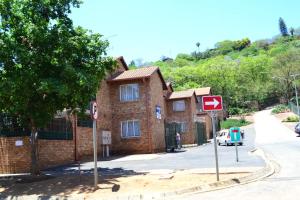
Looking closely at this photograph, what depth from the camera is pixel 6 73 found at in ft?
52.1

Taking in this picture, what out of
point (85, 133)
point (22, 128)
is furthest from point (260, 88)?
point (22, 128)

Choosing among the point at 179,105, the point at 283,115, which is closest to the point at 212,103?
the point at 179,105

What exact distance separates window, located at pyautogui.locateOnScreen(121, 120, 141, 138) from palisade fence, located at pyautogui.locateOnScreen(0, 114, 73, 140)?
7.87m

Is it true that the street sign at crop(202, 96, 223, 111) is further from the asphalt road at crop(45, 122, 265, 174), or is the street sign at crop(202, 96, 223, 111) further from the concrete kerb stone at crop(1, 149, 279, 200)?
the asphalt road at crop(45, 122, 265, 174)

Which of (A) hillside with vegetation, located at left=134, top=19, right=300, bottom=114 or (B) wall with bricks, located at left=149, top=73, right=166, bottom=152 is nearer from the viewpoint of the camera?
(B) wall with bricks, located at left=149, top=73, right=166, bottom=152

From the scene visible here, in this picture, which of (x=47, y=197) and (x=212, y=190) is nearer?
(x=212, y=190)

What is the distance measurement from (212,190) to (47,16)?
10.4 metres

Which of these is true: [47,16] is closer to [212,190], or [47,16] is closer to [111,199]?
[111,199]

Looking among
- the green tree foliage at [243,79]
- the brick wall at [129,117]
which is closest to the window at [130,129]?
the brick wall at [129,117]

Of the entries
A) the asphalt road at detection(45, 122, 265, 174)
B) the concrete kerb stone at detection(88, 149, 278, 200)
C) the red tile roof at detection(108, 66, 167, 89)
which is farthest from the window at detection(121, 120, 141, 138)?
the concrete kerb stone at detection(88, 149, 278, 200)

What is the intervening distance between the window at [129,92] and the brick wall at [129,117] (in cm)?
26

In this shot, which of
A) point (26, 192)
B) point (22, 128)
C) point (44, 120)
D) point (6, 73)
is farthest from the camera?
point (22, 128)

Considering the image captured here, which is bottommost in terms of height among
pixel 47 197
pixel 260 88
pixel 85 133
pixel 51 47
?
pixel 47 197

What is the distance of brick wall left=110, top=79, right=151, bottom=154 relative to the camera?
104 ft
